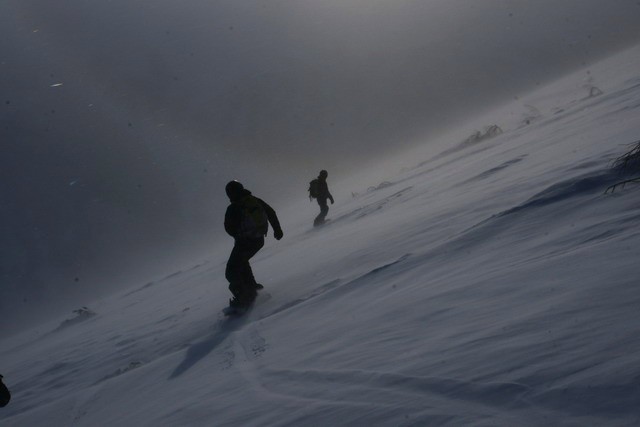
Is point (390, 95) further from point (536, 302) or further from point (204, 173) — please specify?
point (536, 302)

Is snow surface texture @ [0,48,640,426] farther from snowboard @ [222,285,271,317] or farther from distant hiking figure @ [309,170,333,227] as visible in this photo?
distant hiking figure @ [309,170,333,227]

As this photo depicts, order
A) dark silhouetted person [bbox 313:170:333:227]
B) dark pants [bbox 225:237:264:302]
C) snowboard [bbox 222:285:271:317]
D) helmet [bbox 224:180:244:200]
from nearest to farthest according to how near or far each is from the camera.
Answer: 1. snowboard [bbox 222:285:271:317]
2. helmet [bbox 224:180:244:200]
3. dark pants [bbox 225:237:264:302]
4. dark silhouetted person [bbox 313:170:333:227]

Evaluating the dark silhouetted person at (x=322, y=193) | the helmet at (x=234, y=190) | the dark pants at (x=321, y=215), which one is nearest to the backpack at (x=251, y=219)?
the helmet at (x=234, y=190)

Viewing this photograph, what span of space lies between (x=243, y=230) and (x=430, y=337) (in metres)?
4.57

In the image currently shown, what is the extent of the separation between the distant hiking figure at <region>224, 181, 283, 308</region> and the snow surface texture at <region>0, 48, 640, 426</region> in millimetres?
444

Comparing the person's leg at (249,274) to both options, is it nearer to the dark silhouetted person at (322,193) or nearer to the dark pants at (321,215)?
the dark pants at (321,215)

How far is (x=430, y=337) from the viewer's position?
11.2 feet

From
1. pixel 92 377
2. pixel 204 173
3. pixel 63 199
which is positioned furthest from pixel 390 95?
pixel 92 377

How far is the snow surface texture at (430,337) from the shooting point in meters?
2.44

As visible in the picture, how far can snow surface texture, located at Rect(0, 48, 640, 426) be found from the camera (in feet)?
8.00

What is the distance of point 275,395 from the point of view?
11.6ft

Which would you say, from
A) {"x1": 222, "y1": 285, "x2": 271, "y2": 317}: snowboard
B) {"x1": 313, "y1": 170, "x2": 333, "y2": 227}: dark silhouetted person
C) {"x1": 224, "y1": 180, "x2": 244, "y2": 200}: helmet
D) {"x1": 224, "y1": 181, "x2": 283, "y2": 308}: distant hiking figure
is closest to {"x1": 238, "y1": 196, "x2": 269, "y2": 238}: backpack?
{"x1": 224, "y1": 181, "x2": 283, "y2": 308}: distant hiking figure

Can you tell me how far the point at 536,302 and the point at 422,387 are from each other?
0.98 metres

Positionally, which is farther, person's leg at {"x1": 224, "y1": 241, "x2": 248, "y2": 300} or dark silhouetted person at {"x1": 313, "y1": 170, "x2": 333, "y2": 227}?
dark silhouetted person at {"x1": 313, "y1": 170, "x2": 333, "y2": 227}
